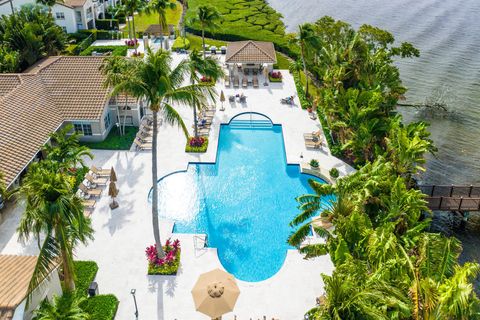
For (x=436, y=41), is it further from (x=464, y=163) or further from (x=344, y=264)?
(x=344, y=264)

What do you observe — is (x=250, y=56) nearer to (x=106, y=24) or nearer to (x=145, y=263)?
(x=106, y=24)

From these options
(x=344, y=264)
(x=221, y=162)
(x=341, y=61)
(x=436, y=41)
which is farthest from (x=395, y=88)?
(x=436, y=41)

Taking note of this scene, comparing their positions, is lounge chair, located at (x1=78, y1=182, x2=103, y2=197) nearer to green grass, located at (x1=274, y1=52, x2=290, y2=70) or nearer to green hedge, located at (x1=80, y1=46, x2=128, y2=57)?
green hedge, located at (x1=80, y1=46, x2=128, y2=57)

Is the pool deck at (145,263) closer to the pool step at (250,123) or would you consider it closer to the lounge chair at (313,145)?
the lounge chair at (313,145)

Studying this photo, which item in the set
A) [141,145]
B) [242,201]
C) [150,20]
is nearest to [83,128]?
[141,145]

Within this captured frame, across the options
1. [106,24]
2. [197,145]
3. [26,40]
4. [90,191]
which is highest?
[26,40]
